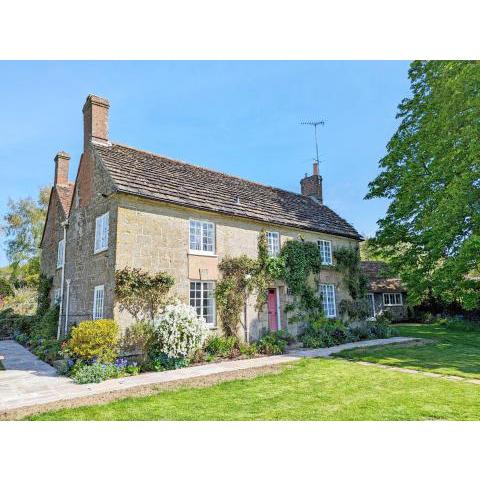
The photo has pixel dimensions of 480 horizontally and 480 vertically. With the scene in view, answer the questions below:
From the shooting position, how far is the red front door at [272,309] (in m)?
17.1

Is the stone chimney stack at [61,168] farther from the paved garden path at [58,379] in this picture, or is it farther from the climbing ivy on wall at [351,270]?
the climbing ivy on wall at [351,270]

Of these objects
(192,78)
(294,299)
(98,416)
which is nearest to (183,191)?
(192,78)

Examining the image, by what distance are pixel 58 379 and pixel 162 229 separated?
243 inches

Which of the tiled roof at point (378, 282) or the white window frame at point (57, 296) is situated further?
the tiled roof at point (378, 282)

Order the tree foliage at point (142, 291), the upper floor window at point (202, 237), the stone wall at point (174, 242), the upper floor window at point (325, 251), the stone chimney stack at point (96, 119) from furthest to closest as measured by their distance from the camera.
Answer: the upper floor window at point (325, 251) < the stone chimney stack at point (96, 119) < the upper floor window at point (202, 237) < the stone wall at point (174, 242) < the tree foliage at point (142, 291)

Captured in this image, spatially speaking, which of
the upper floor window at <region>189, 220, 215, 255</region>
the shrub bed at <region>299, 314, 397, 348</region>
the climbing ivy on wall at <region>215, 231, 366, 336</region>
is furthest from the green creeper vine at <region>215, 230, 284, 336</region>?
the shrub bed at <region>299, 314, 397, 348</region>

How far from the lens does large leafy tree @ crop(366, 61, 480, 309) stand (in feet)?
55.4

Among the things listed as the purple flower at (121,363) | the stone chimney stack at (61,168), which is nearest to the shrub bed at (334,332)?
the purple flower at (121,363)

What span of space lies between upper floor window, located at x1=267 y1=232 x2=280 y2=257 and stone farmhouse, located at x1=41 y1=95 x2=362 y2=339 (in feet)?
0.18

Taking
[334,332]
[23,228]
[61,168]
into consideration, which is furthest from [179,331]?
[23,228]

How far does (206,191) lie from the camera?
55.6 feet

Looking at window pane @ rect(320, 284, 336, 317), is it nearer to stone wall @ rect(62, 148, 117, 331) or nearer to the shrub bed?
the shrub bed

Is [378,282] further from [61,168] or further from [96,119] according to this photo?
[61,168]

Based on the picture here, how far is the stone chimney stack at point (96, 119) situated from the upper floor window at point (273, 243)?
358 inches
